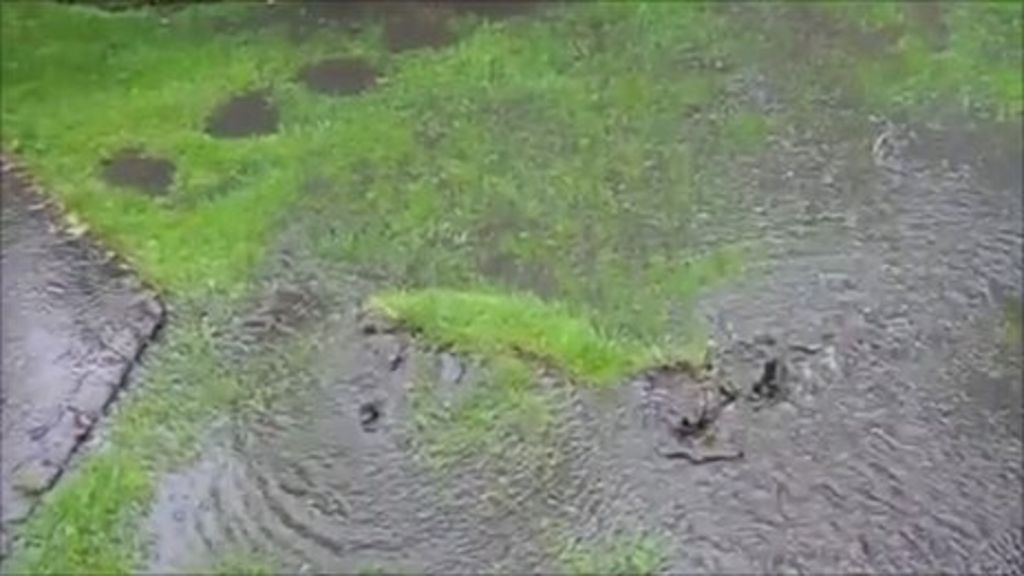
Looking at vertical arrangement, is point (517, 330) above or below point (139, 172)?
above

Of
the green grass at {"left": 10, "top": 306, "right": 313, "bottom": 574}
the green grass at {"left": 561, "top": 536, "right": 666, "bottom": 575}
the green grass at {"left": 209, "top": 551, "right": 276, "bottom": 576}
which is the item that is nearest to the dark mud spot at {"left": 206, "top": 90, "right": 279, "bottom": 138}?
the green grass at {"left": 10, "top": 306, "right": 313, "bottom": 574}

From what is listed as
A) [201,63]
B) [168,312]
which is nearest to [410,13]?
[201,63]

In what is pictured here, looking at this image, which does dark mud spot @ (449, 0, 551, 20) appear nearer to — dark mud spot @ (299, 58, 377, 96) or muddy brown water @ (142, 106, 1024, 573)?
dark mud spot @ (299, 58, 377, 96)

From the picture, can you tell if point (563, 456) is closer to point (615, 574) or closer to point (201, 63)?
point (615, 574)

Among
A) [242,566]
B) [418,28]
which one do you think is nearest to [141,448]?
[242,566]

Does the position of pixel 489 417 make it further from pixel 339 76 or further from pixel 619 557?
pixel 339 76

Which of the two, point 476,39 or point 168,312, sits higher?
point 476,39

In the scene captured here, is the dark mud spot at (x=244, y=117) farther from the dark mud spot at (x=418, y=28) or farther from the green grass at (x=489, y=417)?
the green grass at (x=489, y=417)
